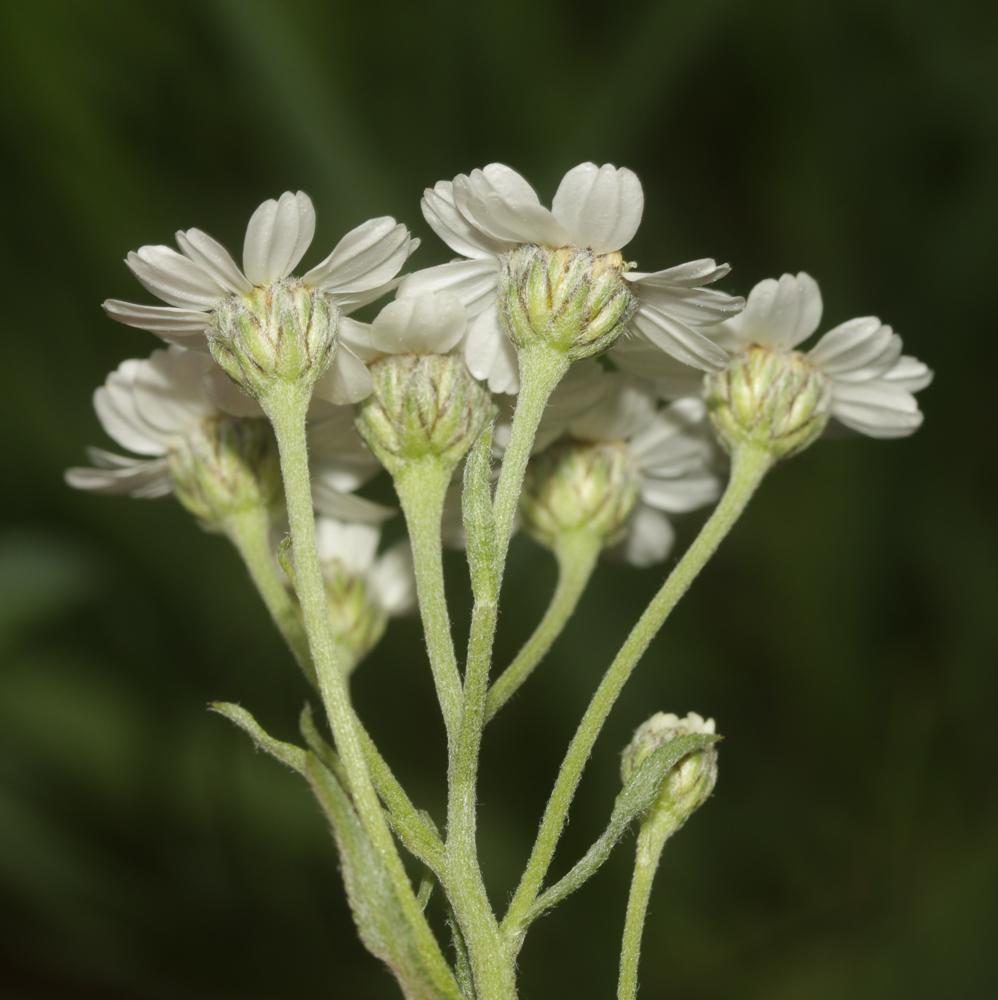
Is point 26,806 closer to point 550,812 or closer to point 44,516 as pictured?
point 44,516

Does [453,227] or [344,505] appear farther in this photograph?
[344,505]

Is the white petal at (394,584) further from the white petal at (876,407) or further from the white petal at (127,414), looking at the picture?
the white petal at (876,407)

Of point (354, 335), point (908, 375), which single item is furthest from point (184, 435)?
point (908, 375)

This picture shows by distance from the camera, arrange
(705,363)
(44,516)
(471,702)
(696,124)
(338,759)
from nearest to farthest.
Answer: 1. (471,702)
2. (338,759)
3. (705,363)
4. (44,516)
5. (696,124)

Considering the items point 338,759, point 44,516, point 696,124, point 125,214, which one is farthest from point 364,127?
point 338,759

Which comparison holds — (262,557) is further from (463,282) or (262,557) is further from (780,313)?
(780,313)

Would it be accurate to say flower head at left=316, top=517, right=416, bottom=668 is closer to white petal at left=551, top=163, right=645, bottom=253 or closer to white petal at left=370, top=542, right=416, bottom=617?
white petal at left=370, top=542, right=416, bottom=617

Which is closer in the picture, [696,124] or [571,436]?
[571,436]
